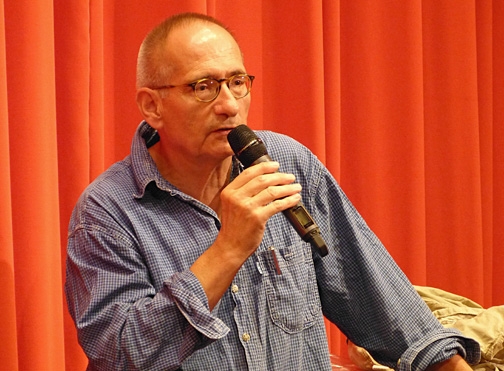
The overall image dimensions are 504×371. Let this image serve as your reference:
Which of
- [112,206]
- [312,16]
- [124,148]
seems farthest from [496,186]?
[112,206]

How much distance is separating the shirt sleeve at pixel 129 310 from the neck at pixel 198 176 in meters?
0.20

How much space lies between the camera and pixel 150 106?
158 cm

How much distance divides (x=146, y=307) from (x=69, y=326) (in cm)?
75

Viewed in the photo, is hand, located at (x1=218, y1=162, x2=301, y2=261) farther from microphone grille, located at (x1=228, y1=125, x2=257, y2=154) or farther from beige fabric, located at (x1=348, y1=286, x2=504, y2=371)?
beige fabric, located at (x1=348, y1=286, x2=504, y2=371)

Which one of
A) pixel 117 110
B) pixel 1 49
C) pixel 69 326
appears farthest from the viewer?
pixel 117 110

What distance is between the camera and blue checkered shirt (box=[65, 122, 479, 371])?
1289 millimetres

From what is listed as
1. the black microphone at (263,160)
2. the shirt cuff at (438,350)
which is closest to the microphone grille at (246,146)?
the black microphone at (263,160)

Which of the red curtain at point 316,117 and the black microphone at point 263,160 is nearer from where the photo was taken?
the black microphone at point 263,160

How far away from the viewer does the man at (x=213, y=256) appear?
1.28 m

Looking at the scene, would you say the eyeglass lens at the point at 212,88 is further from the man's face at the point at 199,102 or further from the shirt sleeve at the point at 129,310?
the shirt sleeve at the point at 129,310

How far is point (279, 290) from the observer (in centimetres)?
153

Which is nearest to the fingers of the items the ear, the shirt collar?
the shirt collar

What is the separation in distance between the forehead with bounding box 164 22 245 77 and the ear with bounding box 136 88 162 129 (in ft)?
0.29

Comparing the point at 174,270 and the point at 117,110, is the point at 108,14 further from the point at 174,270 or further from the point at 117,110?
the point at 174,270
